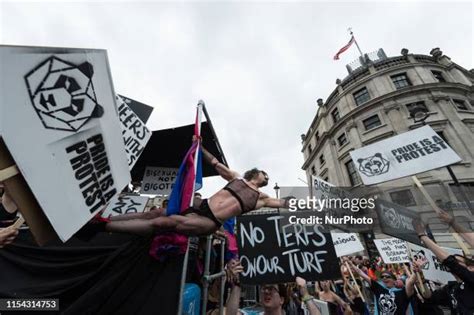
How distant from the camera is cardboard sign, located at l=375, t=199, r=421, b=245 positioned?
4.12m

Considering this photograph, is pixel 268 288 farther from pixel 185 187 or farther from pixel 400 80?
pixel 400 80

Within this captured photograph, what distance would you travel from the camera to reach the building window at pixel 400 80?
23239 mm

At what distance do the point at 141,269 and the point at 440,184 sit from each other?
864 inches

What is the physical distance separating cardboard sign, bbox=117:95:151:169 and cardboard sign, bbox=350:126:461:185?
14.5 ft

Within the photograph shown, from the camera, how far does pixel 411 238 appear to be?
422cm

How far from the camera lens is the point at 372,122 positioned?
22703mm

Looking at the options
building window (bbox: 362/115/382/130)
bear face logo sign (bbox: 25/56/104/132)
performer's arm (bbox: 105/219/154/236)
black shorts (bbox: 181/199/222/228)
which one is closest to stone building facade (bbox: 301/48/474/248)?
building window (bbox: 362/115/382/130)

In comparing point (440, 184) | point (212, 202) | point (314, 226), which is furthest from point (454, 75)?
point (212, 202)

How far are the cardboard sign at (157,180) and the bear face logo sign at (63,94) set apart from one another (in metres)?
2.72

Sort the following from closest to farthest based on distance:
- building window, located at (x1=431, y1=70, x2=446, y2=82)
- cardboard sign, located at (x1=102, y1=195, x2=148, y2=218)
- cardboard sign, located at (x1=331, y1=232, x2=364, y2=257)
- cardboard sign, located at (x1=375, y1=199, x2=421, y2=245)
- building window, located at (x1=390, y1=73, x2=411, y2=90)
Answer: cardboard sign, located at (x1=375, y1=199, x2=421, y2=245) → cardboard sign, located at (x1=102, y1=195, x2=148, y2=218) → cardboard sign, located at (x1=331, y1=232, x2=364, y2=257) → building window, located at (x1=390, y1=73, x2=411, y2=90) → building window, located at (x1=431, y1=70, x2=446, y2=82)

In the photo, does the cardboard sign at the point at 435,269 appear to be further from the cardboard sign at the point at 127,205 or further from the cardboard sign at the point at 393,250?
the cardboard sign at the point at 127,205

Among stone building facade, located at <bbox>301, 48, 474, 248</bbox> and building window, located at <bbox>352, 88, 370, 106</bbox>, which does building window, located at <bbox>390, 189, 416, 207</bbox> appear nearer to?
stone building facade, located at <bbox>301, 48, 474, 248</bbox>

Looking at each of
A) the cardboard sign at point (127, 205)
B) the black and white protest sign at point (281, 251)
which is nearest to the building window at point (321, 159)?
the black and white protest sign at point (281, 251)

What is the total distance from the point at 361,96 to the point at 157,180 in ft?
86.7
